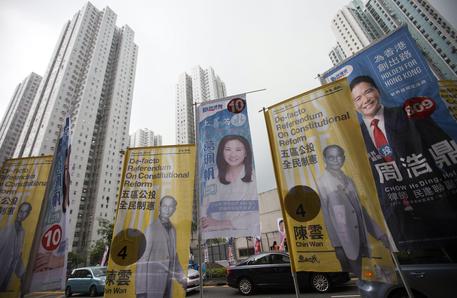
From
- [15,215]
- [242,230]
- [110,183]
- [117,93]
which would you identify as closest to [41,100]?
[117,93]

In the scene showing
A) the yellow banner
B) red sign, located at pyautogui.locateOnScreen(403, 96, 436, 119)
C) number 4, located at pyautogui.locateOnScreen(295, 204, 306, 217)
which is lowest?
number 4, located at pyautogui.locateOnScreen(295, 204, 306, 217)

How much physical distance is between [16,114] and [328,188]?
97.7 meters

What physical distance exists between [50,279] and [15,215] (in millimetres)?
2000

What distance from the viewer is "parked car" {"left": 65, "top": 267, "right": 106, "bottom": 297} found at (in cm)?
1077

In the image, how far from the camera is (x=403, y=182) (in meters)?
4.39

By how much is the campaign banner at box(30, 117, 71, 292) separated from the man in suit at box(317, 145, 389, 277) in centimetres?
508

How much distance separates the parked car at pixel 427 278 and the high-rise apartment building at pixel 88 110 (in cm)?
4756

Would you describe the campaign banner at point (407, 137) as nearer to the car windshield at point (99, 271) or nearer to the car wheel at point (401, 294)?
the car wheel at point (401, 294)

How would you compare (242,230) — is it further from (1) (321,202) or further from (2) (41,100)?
(2) (41,100)

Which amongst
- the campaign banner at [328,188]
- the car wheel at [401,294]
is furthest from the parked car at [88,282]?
the car wheel at [401,294]

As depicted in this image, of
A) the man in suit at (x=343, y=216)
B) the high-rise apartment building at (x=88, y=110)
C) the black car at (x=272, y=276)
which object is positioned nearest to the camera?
the man in suit at (x=343, y=216)

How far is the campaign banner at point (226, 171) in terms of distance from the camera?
4395 mm

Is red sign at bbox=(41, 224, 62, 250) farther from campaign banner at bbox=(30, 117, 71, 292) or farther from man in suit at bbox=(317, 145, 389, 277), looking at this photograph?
man in suit at bbox=(317, 145, 389, 277)

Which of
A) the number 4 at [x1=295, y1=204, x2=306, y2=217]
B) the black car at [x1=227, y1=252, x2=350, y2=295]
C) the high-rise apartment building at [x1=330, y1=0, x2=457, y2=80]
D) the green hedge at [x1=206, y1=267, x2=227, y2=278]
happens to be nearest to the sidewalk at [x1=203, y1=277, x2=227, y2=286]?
the green hedge at [x1=206, y1=267, x2=227, y2=278]
